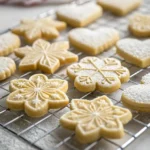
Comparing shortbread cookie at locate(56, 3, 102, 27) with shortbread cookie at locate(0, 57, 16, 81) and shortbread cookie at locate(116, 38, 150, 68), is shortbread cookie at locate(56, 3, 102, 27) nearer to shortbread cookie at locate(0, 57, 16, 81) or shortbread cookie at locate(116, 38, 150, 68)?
shortbread cookie at locate(116, 38, 150, 68)

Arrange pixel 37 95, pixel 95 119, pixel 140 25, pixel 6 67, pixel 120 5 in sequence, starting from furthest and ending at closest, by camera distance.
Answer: pixel 120 5, pixel 140 25, pixel 6 67, pixel 37 95, pixel 95 119

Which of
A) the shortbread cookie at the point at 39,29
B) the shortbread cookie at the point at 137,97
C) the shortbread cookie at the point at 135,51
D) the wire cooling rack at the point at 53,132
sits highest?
the shortbread cookie at the point at 39,29

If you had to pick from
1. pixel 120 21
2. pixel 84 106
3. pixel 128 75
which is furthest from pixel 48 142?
pixel 120 21

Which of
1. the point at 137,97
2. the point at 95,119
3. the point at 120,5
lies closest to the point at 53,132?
the point at 95,119

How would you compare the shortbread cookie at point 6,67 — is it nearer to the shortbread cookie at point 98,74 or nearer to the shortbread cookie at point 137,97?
the shortbread cookie at point 98,74

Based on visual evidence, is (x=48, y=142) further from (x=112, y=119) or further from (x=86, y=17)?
(x=86, y=17)

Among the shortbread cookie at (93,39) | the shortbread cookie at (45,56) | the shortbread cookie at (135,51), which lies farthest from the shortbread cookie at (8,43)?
the shortbread cookie at (135,51)

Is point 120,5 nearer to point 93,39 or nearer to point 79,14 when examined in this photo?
point 79,14
